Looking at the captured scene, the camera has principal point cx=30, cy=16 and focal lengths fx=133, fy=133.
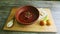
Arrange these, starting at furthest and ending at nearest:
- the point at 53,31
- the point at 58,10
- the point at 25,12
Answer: the point at 58,10 → the point at 25,12 → the point at 53,31

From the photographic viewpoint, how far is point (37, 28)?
1047 mm

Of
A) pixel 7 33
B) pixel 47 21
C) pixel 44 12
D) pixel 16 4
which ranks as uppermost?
pixel 16 4

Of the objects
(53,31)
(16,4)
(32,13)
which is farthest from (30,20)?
(16,4)

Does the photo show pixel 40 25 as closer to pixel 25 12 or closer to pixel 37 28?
pixel 37 28

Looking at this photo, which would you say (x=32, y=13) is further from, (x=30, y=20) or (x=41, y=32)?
(x=41, y=32)

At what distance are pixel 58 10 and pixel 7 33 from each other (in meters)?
0.54

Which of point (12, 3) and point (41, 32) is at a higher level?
point (12, 3)

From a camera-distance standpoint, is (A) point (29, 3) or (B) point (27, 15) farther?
(A) point (29, 3)

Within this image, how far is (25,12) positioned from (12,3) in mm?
256

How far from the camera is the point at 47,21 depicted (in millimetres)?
1085

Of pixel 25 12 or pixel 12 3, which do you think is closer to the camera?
pixel 25 12

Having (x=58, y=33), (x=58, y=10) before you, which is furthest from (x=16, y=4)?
(x=58, y=33)

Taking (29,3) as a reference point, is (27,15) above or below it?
below

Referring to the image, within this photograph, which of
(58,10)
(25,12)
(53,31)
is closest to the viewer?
(53,31)
